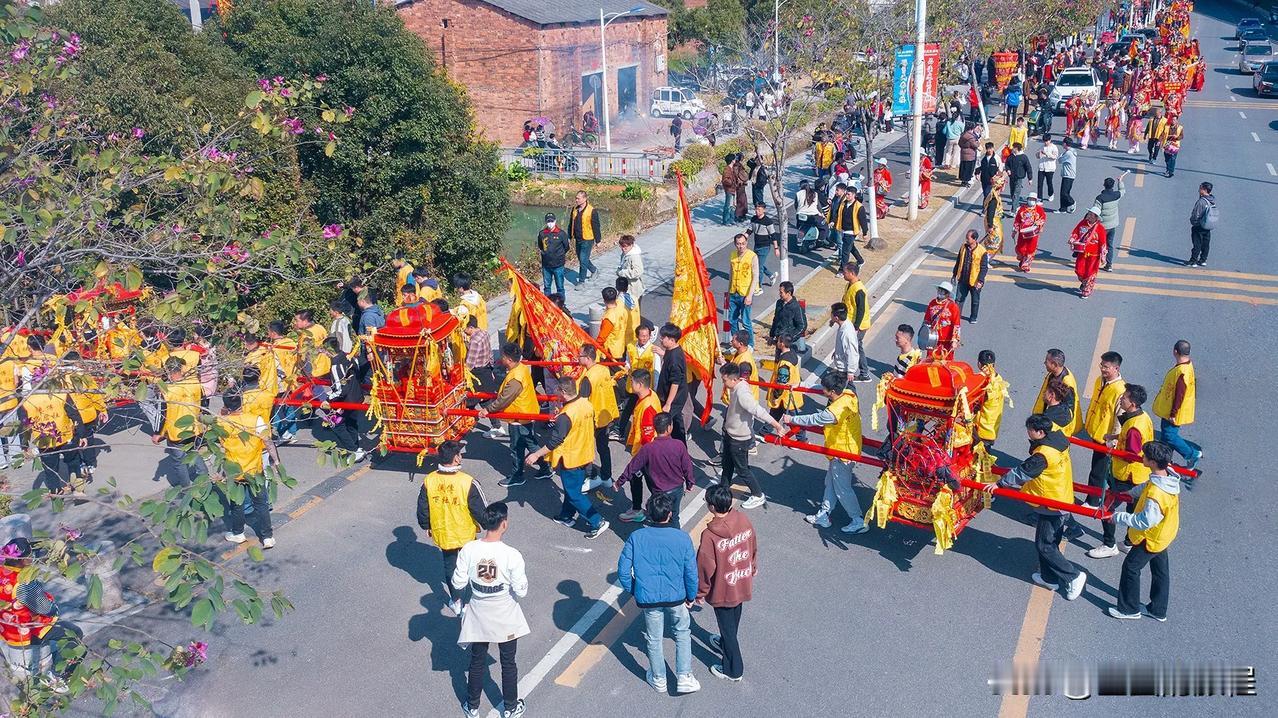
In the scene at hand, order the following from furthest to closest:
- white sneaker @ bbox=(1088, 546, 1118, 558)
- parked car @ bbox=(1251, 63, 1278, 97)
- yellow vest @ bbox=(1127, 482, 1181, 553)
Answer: parked car @ bbox=(1251, 63, 1278, 97) < white sneaker @ bbox=(1088, 546, 1118, 558) < yellow vest @ bbox=(1127, 482, 1181, 553)

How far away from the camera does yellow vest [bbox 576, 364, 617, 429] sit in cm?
1040

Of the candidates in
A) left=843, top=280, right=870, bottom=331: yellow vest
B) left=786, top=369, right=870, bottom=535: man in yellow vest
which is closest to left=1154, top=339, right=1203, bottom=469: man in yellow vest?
left=786, top=369, right=870, bottom=535: man in yellow vest

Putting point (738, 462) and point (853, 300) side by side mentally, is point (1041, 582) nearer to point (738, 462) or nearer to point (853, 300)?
point (738, 462)

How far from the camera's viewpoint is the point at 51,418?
1011 cm

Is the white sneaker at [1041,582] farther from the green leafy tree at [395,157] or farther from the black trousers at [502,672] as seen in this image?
the green leafy tree at [395,157]

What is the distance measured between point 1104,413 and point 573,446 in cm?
517

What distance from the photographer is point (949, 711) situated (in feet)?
24.5

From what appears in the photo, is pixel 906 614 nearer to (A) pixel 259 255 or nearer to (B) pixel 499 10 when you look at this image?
(A) pixel 259 255

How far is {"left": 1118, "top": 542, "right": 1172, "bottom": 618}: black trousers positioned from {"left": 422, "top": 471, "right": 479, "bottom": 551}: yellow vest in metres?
5.25

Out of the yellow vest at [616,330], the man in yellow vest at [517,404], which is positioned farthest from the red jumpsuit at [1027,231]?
the man in yellow vest at [517,404]

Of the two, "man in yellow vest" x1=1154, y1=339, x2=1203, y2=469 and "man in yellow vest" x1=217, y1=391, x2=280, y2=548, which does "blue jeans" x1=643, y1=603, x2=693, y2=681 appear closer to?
"man in yellow vest" x1=217, y1=391, x2=280, y2=548

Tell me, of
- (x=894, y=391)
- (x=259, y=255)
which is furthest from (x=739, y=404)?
(x=259, y=255)

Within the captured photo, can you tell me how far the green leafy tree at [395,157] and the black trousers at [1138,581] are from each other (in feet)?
43.5

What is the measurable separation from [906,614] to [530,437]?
461cm
